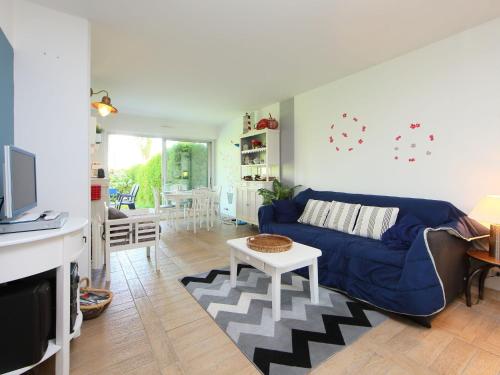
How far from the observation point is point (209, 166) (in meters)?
6.41

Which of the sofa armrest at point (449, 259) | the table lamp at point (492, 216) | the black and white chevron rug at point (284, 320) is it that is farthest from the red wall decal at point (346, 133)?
the black and white chevron rug at point (284, 320)

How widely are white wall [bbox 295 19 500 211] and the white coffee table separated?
4.97 ft

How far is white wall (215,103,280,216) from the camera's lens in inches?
217

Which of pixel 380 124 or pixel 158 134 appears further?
pixel 158 134

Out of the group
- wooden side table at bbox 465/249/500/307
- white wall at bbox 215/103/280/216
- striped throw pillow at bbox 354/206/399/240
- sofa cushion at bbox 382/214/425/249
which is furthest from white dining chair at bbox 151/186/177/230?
wooden side table at bbox 465/249/500/307

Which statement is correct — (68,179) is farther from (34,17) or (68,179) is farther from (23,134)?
(34,17)

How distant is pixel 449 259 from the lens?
1.83 m

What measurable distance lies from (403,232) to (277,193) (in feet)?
6.73

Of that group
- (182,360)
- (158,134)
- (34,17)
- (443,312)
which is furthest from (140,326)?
(158,134)

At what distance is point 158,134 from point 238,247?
14.0 feet

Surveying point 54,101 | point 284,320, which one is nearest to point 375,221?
point 284,320

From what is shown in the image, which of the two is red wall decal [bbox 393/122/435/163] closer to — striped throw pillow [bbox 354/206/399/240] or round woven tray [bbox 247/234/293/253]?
striped throw pillow [bbox 354/206/399/240]

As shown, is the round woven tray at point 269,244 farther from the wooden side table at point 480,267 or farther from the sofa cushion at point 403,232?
the wooden side table at point 480,267

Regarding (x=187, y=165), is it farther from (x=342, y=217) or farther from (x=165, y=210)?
(x=342, y=217)
